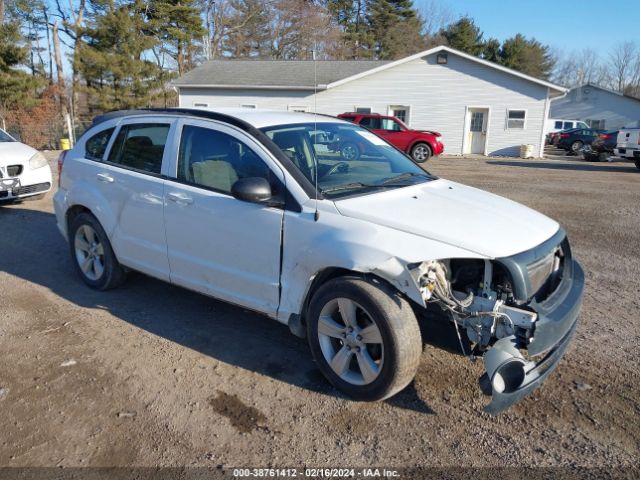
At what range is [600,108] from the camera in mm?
41125

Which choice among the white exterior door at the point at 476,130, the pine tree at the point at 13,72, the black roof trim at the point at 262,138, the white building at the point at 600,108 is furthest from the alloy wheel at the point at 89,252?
the white building at the point at 600,108

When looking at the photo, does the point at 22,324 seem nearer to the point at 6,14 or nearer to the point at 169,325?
the point at 169,325

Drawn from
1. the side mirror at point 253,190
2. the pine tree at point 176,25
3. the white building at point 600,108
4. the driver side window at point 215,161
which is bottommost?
the side mirror at point 253,190

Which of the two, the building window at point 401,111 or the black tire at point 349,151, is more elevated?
the building window at point 401,111

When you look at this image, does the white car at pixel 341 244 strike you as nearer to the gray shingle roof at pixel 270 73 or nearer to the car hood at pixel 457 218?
the car hood at pixel 457 218

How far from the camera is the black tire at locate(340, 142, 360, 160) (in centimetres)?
404

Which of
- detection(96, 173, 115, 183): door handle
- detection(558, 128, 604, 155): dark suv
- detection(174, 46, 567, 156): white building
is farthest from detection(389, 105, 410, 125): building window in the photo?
detection(96, 173, 115, 183): door handle

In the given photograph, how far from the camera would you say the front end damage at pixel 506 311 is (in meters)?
2.80

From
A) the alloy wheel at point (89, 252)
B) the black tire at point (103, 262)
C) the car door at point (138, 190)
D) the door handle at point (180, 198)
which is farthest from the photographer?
the alloy wheel at point (89, 252)

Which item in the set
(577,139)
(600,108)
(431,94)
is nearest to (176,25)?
(431,94)

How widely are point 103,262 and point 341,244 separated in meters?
2.88

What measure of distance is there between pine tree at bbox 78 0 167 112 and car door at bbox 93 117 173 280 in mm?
27719

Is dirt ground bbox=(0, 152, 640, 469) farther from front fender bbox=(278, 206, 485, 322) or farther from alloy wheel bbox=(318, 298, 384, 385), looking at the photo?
front fender bbox=(278, 206, 485, 322)

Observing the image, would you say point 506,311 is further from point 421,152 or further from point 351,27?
point 351,27
